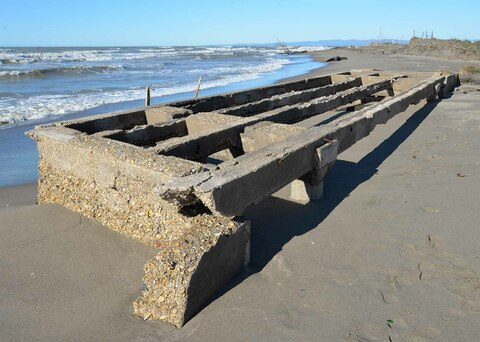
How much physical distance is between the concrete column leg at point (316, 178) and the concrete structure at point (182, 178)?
0.01 m

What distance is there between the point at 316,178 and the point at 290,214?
Result: 48 centimetres

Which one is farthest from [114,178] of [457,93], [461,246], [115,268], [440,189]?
[457,93]

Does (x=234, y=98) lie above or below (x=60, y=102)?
above

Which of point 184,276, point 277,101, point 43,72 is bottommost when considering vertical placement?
point 184,276

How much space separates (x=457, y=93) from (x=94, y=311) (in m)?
12.7

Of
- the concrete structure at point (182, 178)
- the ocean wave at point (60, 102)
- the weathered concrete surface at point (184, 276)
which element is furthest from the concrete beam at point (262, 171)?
the ocean wave at point (60, 102)

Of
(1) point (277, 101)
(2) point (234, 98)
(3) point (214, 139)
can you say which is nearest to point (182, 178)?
(3) point (214, 139)

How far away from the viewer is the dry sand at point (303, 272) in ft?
8.25

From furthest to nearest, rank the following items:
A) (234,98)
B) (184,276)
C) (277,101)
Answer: (234,98)
(277,101)
(184,276)

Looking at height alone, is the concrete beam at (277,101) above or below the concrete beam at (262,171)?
above

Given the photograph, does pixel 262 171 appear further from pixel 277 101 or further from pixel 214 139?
pixel 277 101

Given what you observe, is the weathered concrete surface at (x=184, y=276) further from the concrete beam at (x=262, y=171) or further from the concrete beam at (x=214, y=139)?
the concrete beam at (x=214, y=139)

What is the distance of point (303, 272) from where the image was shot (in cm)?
309

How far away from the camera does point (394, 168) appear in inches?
219
